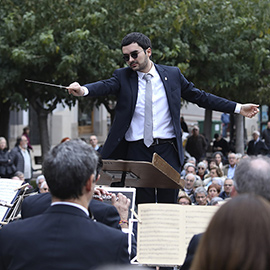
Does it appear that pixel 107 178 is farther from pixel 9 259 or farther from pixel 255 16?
pixel 255 16

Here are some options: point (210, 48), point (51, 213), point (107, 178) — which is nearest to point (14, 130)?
point (210, 48)

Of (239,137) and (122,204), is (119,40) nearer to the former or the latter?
(239,137)

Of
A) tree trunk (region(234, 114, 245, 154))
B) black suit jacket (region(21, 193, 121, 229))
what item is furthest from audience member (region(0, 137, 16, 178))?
black suit jacket (region(21, 193, 121, 229))

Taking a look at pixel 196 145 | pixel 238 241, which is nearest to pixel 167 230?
pixel 238 241

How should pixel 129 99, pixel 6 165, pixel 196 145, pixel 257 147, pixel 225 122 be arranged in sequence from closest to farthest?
pixel 129 99
pixel 6 165
pixel 257 147
pixel 196 145
pixel 225 122

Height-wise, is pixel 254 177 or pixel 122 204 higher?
pixel 254 177

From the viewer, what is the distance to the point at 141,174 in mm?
5434

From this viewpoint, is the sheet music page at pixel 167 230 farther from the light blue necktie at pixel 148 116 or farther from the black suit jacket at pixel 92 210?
the light blue necktie at pixel 148 116

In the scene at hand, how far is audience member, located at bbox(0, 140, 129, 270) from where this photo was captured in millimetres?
2791

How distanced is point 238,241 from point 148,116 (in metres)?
3.68

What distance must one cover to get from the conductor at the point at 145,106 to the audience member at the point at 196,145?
47.7ft

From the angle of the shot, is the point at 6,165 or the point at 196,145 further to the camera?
the point at 196,145

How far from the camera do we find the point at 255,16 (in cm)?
1575

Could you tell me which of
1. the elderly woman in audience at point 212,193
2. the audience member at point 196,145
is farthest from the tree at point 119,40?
the elderly woman in audience at point 212,193
